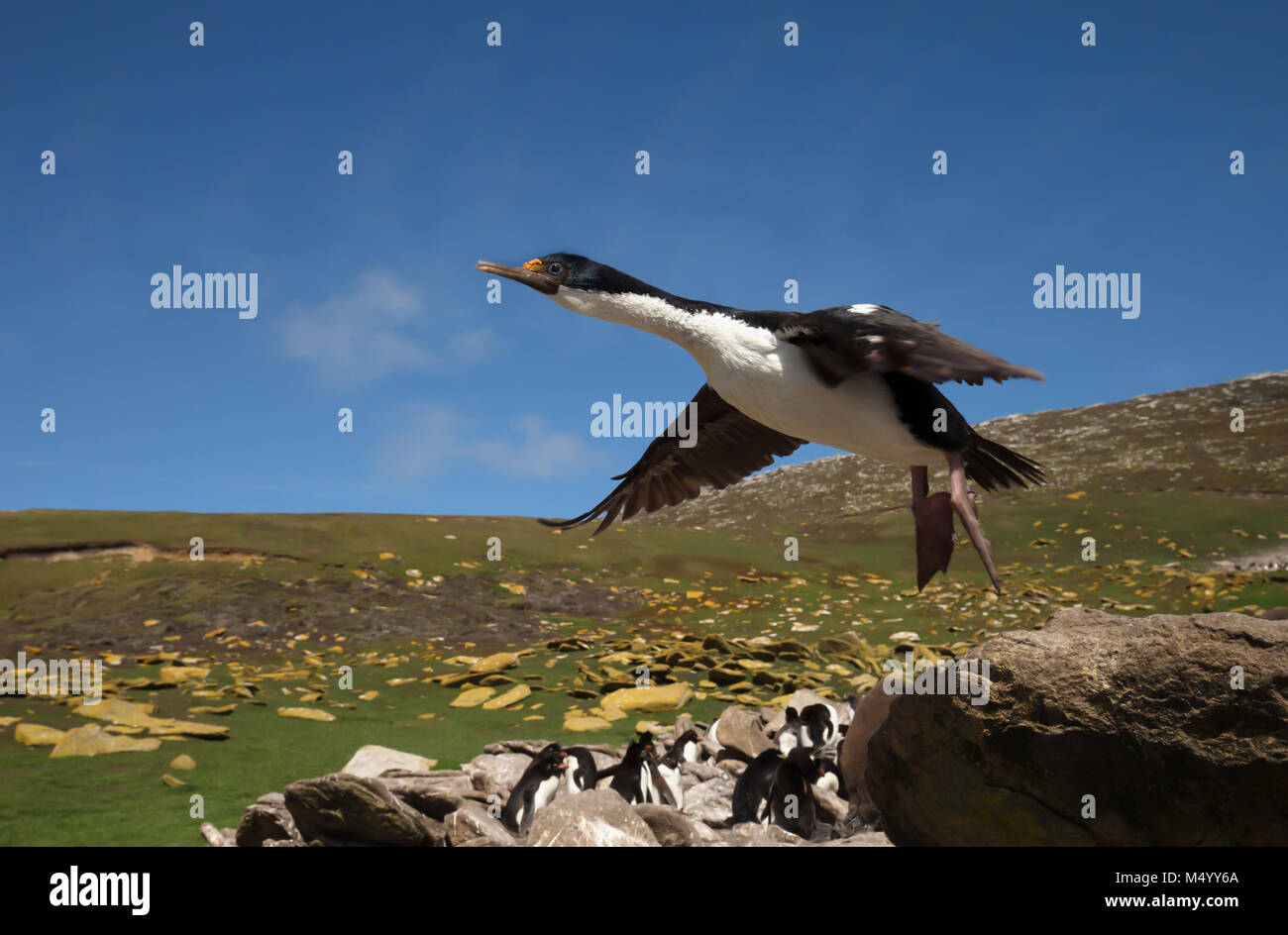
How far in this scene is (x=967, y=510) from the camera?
4.05 meters

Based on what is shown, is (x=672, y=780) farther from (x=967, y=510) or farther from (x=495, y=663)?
(x=967, y=510)

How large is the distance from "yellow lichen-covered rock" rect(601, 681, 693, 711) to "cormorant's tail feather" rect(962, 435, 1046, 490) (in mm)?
8995

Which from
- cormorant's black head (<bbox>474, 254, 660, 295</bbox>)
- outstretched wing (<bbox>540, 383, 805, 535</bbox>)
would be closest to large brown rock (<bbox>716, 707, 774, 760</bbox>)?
outstretched wing (<bbox>540, 383, 805, 535</bbox>)

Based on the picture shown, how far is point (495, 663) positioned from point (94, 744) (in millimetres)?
6493

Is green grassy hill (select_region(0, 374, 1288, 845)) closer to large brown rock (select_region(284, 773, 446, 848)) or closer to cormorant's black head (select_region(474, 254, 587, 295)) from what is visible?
large brown rock (select_region(284, 773, 446, 848))

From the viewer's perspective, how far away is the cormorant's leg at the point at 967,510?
3.88 meters

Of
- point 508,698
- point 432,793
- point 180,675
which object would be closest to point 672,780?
point 432,793

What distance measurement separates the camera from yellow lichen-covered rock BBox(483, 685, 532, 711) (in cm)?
1379

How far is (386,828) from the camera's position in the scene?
22.3ft

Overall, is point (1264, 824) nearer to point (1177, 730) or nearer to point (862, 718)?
point (1177, 730)

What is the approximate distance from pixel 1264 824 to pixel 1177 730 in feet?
2.59

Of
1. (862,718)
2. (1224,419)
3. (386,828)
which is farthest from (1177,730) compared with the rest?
(1224,419)
